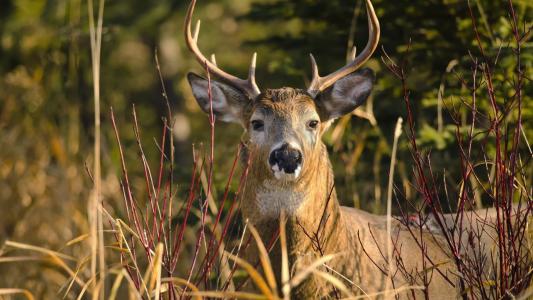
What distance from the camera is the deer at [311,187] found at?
6609mm

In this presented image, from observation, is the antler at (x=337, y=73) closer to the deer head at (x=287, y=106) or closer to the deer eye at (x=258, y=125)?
the deer head at (x=287, y=106)

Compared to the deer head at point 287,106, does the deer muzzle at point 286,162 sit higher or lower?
lower

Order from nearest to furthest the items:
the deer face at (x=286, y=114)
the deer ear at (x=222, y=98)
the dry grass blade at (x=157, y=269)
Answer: the dry grass blade at (x=157, y=269) → the deer face at (x=286, y=114) → the deer ear at (x=222, y=98)

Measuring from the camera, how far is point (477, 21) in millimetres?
8953

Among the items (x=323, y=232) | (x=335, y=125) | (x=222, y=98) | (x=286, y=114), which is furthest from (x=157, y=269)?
(x=335, y=125)

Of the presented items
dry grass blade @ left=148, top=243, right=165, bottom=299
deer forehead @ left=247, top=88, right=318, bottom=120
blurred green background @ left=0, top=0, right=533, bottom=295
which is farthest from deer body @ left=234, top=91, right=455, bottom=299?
dry grass blade @ left=148, top=243, right=165, bottom=299

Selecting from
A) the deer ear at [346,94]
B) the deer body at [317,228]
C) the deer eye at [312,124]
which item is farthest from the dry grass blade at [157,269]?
the deer ear at [346,94]

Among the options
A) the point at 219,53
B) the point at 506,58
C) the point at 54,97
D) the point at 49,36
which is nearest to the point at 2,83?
the point at 49,36

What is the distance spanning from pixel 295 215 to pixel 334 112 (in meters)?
1.14

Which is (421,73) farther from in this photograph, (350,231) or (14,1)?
(14,1)

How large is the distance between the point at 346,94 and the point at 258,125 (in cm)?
78

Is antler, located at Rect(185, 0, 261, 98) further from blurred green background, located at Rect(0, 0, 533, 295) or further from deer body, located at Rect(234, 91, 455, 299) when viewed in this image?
blurred green background, located at Rect(0, 0, 533, 295)

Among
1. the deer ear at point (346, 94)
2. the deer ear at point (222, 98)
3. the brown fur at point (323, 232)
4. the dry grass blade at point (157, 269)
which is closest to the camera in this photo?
the dry grass blade at point (157, 269)

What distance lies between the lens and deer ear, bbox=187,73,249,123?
7.82 m
